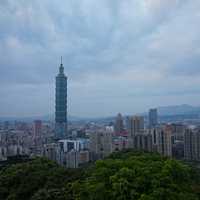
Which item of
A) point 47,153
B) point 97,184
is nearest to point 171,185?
point 97,184

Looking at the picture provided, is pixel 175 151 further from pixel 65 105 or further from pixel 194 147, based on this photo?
pixel 65 105

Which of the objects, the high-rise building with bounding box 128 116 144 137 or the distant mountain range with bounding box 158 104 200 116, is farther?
the distant mountain range with bounding box 158 104 200 116

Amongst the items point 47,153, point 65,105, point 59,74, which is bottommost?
point 47,153

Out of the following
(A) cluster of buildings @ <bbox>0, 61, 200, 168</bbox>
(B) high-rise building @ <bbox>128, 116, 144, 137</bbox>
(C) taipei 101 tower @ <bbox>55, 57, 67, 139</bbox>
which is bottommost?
(A) cluster of buildings @ <bbox>0, 61, 200, 168</bbox>

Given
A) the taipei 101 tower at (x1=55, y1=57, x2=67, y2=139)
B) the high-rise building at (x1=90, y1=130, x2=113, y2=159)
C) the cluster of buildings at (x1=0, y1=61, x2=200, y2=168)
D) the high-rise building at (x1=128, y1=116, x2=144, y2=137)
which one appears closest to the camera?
the cluster of buildings at (x1=0, y1=61, x2=200, y2=168)

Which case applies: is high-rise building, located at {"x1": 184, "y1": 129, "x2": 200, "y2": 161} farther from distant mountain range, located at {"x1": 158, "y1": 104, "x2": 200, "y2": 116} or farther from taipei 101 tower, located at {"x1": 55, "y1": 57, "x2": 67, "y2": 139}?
distant mountain range, located at {"x1": 158, "y1": 104, "x2": 200, "y2": 116}

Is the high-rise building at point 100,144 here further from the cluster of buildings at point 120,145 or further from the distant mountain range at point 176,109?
the distant mountain range at point 176,109

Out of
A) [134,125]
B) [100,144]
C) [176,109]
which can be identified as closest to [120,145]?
[100,144]

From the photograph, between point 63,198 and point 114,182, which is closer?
point 114,182

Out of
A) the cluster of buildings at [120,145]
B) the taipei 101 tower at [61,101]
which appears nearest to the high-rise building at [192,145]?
the cluster of buildings at [120,145]

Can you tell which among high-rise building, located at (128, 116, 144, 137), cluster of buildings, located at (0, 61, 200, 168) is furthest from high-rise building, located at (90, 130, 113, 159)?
high-rise building, located at (128, 116, 144, 137)

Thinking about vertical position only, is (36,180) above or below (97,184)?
below
